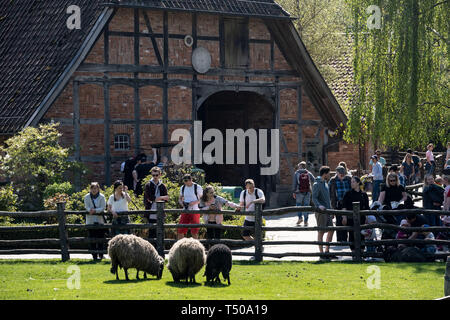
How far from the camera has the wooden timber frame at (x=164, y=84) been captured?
27188 mm

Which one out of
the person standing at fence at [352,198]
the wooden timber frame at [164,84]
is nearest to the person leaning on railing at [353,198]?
the person standing at fence at [352,198]

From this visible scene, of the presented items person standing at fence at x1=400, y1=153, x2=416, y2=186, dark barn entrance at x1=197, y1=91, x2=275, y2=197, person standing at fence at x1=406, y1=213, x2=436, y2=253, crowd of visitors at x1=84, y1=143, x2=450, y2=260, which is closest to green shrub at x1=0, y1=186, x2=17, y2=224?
crowd of visitors at x1=84, y1=143, x2=450, y2=260

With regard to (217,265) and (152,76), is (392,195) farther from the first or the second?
(152,76)

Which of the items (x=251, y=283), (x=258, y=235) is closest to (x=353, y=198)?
(x=258, y=235)

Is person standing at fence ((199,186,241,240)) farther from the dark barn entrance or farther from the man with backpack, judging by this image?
the dark barn entrance

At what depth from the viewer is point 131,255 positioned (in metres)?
15.0

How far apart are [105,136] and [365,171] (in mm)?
15104

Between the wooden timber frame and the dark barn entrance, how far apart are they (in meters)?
0.79

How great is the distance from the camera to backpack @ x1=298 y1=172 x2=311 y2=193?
23.9 metres

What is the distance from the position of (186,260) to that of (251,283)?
1.12 metres

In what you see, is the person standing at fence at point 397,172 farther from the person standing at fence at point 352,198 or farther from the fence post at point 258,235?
the fence post at point 258,235
